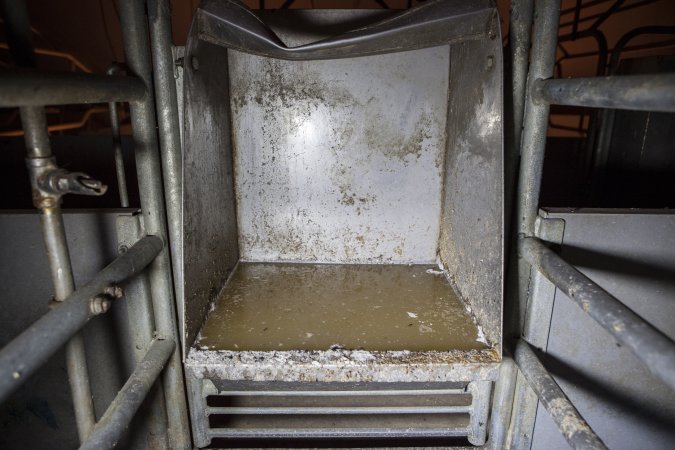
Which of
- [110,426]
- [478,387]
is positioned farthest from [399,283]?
[110,426]

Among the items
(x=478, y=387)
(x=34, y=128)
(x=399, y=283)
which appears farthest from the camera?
(x=399, y=283)

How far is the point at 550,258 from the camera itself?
831 millimetres

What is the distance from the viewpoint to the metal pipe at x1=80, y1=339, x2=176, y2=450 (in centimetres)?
73

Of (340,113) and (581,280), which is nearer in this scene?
(581,280)

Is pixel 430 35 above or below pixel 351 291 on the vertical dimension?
above

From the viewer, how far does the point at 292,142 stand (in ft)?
4.25

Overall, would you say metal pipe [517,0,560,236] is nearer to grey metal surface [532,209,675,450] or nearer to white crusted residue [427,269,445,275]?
grey metal surface [532,209,675,450]

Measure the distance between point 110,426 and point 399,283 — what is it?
79 centimetres

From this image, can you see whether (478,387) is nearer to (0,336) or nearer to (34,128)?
(34,128)

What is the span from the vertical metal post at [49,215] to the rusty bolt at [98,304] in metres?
0.06

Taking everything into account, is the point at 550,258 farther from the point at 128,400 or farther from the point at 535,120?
the point at 128,400

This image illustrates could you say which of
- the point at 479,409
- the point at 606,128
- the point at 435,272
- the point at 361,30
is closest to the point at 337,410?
the point at 479,409

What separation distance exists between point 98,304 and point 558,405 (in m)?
0.84

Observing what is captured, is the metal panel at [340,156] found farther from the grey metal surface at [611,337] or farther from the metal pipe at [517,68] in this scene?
the grey metal surface at [611,337]
